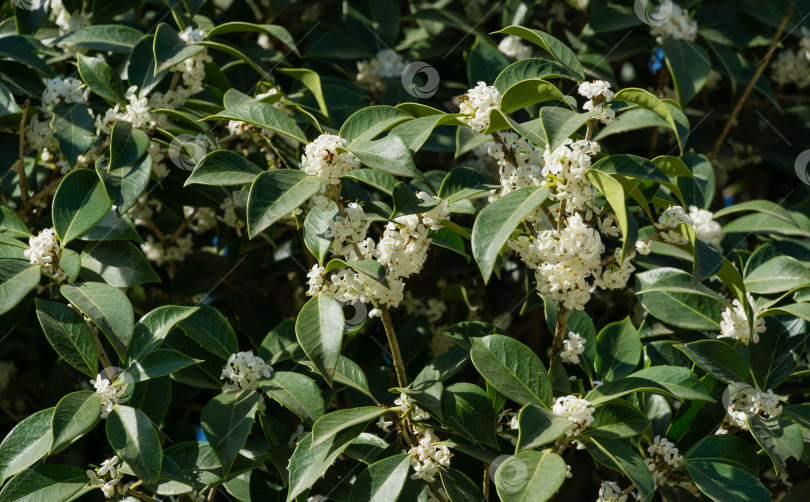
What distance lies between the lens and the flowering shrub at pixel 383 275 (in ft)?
4.39

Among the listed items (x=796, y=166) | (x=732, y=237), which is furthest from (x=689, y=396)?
(x=796, y=166)

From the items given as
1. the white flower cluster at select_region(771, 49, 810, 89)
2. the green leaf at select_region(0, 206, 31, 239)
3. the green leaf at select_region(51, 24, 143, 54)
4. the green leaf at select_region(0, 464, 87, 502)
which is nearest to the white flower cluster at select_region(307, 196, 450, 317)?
the green leaf at select_region(0, 464, 87, 502)

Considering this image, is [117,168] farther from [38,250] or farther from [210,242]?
[210,242]

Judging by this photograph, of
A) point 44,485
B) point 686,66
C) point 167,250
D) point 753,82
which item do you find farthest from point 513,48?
point 44,485

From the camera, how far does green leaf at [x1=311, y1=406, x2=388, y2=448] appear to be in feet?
4.25

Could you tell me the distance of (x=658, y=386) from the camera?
128cm

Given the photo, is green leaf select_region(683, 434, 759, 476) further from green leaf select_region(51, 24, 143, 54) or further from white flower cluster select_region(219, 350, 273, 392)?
green leaf select_region(51, 24, 143, 54)

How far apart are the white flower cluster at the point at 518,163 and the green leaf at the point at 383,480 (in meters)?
0.53

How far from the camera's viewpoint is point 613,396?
128 centimetres

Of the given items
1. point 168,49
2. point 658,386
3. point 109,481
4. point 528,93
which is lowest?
point 109,481

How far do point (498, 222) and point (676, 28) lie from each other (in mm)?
1372

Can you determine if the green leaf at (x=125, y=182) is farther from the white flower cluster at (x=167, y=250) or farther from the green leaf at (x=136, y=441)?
the white flower cluster at (x=167, y=250)

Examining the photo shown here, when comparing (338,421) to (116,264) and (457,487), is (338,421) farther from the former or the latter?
(116,264)

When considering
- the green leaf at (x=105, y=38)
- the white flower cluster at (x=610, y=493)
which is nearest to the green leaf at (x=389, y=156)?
the white flower cluster at (x=610, y=493)
